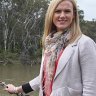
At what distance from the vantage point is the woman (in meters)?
2.74

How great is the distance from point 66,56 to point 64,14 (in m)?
0.34

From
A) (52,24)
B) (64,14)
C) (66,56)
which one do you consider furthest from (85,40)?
(52,24)

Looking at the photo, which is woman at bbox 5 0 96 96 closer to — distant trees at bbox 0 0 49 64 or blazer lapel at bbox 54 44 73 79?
blazer lapel at bbox 54 44 73 79

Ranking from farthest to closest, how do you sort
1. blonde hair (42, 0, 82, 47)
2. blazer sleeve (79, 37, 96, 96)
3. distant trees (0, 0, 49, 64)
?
distant trees (0, 0, 49, 64) → blonde hair (42, 0, 82, 47) → blazer sleeve (79, 37, 96, 96)

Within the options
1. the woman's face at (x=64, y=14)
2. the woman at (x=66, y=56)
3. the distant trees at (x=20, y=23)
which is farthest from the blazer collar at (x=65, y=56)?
the distant trees at (x=20, y=23)

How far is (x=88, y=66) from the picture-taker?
8.97 feet

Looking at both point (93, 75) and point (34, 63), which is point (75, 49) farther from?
point (34, 63)

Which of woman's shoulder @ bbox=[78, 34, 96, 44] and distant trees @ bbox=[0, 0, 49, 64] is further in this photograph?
distant trees @ bbox=[0, 0, 49, 64]

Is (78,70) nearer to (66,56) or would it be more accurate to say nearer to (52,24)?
(66,56)

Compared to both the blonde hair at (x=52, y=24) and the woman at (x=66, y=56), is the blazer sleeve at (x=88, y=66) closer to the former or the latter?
the woman at (x=66, y=56)

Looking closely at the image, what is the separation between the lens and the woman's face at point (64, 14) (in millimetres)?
2928

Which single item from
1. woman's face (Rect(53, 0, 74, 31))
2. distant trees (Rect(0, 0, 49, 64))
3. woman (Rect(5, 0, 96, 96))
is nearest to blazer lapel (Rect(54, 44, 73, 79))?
woman (Rect(5, 0, 96, 96))

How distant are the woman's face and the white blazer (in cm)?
20

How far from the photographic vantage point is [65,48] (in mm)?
2846
